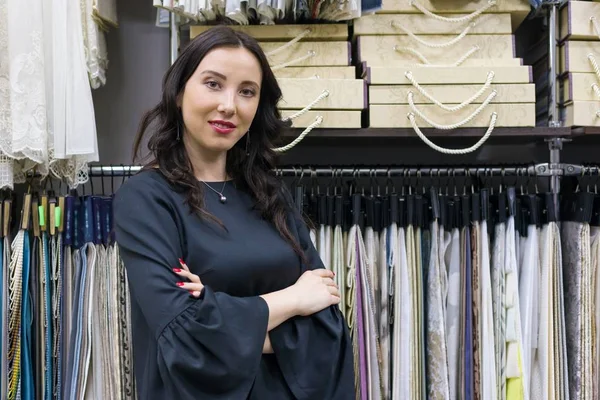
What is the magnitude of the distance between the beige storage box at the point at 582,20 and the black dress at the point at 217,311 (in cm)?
101

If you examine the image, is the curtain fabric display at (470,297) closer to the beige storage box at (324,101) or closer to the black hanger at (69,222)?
the beige storage box at (324,101)

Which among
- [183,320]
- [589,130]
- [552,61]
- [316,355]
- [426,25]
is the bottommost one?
[316,355]

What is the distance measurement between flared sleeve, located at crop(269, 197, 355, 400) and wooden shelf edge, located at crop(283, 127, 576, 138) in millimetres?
519

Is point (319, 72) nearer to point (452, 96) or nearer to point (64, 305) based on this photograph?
point (452, 96)

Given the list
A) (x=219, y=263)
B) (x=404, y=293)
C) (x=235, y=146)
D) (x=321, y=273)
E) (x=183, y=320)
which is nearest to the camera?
(x=183, y=320)

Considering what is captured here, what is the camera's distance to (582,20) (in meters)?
1.59

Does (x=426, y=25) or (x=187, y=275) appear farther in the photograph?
(x=426, y=25)

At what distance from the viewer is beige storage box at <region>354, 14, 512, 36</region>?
1605 millimetres

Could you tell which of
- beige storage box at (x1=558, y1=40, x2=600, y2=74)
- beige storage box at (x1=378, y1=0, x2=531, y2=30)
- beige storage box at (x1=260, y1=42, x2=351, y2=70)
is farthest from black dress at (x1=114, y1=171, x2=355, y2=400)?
beige storage box at (x1=558, y1=40, x2=600, y2=74)

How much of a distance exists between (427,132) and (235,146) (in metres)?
0.54

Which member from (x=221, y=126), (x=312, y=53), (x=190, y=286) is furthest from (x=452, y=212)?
(x=190, y=286)

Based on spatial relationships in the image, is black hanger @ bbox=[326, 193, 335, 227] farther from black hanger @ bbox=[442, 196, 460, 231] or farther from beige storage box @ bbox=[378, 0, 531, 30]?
beige storage box @ bbox=[378, 0, 531, 30]

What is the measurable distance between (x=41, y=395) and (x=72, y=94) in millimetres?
830

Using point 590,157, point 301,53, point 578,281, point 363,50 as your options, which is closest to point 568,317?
point 578,281
